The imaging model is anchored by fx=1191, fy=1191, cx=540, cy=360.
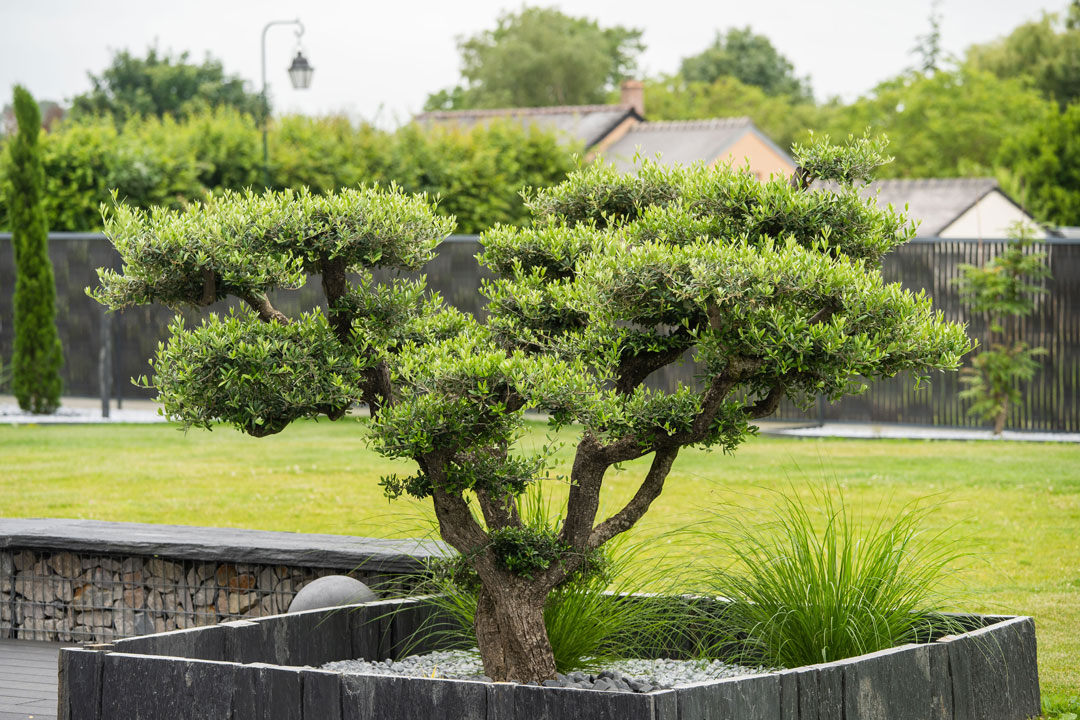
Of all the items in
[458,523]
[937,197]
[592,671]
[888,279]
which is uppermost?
[937,197]

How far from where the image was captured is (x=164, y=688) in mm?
3092

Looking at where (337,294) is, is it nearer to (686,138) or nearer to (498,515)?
(498,515)

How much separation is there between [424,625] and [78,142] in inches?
567

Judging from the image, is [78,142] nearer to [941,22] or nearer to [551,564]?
[551,564]

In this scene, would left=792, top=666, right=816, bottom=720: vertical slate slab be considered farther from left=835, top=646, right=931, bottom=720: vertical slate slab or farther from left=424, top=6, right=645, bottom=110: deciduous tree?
left=424, top=6, right=645, bottom=110: deciduous tree

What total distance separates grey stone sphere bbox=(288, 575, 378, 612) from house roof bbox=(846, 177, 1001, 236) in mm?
22502

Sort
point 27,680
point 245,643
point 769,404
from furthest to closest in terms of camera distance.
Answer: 1. point 27,680
2. point 245,643
3. point 769,404

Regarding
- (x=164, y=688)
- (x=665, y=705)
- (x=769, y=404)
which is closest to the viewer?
(x=665, y=705)

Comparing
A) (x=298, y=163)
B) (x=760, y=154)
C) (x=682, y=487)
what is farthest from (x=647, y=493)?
(x=760, y=154)

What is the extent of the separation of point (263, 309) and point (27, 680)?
189 centimetres

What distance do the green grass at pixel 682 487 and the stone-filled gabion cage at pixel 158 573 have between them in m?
0.64

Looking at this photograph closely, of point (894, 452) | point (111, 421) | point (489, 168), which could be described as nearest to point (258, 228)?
point (894, 452)

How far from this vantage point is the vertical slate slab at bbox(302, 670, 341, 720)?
293 centimetres

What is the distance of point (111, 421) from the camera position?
13.5 meters
